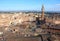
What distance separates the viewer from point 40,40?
670cm

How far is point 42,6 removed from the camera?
18.9 m

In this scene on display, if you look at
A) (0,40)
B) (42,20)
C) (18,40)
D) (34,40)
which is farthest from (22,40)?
(42,20)

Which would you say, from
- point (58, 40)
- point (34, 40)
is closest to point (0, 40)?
point (34, 40)

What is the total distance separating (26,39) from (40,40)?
3.10ft

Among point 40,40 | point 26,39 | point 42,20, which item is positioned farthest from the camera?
point 42,20

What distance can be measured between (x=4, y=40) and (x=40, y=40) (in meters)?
2.19

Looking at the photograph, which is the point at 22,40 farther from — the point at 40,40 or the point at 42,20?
the point at 42,20

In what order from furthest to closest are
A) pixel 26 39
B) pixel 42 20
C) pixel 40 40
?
pixel 42 20 < pixel 26 39 < pixel 40 40

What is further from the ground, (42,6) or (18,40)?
(42,6)

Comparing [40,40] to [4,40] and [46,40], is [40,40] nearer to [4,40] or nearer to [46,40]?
[46,40]

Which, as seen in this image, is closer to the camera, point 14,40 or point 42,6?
point 14,40

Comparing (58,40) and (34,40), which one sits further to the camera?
(58,40)

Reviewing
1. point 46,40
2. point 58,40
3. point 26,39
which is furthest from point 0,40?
point 58,40

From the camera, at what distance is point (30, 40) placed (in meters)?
7.00
